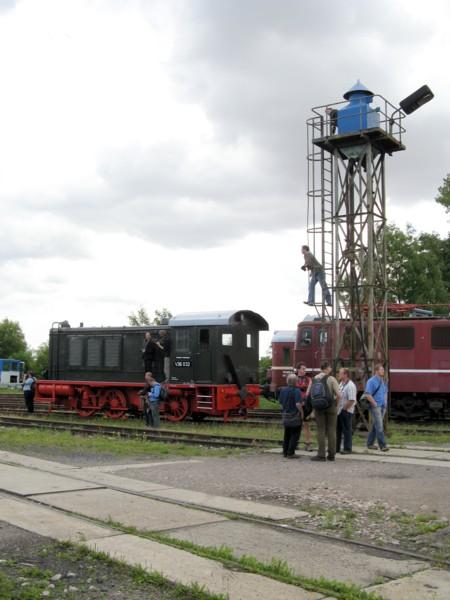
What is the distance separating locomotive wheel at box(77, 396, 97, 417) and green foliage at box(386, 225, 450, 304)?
94.7 feet

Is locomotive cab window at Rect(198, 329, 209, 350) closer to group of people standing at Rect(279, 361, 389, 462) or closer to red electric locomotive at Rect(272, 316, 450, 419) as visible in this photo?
red electric locomotive at Rect(272, 316, 450, 419)

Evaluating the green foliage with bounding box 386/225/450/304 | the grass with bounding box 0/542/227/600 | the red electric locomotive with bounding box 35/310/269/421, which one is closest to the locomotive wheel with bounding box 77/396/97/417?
the red electric locomotive with bounding box 35/310/269/421

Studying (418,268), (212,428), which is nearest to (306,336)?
(212,428)

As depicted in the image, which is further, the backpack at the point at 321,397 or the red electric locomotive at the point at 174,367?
the red electric locomotive at the point at 174,367

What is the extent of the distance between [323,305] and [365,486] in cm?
917

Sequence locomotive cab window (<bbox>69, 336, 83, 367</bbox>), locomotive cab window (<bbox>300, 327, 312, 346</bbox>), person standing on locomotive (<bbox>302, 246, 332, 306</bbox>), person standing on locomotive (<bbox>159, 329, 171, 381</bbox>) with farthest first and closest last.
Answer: locomotive cab window (<bbox>69, 336, 83, 367</bbox>), locomotive cab window (<bbox>300, 327, 312, 346</bbox>), person standing on locomotive (<bbox>159, 329, 171, 381</bbox>), person standing on locomotive (<bbox>302, 246, 332, 306</bbox>)

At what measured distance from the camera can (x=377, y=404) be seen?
14.1 meters

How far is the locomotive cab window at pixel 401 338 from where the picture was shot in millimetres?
22877

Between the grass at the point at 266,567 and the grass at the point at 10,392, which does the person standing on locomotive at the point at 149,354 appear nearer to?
the grass at the point at 266,567

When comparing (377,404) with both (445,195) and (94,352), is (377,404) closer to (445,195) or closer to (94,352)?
(94,352)

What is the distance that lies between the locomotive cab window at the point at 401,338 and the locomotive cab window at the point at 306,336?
10.2ft

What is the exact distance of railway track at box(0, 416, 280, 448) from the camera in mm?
15215

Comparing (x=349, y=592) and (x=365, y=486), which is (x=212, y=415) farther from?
(x=349, y=592)

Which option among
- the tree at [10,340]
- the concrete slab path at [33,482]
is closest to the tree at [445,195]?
the concrete slab path at [33,482]
